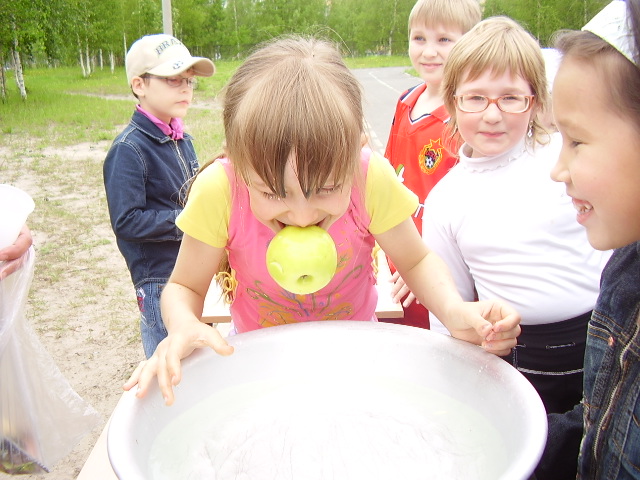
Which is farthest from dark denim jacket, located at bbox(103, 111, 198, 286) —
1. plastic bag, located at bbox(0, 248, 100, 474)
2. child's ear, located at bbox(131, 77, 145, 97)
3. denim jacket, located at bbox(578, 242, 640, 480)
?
denim jacket, located at bbox(578, 242, 640, 480)

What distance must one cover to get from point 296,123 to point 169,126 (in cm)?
150

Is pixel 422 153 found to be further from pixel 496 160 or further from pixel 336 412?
pixel 336 412

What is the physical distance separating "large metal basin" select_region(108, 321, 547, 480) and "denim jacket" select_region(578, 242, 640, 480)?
0.14m

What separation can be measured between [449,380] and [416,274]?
33 cm

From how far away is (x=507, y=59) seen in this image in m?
1.62

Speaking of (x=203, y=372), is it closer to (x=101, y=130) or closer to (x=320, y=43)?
(x=320, y=43)

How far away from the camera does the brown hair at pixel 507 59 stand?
162 centimetres

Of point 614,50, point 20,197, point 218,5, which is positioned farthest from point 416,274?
point 218,5

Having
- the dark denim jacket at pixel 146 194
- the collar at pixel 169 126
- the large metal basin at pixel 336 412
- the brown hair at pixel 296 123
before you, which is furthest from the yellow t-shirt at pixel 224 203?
the collar at pixel 169 126

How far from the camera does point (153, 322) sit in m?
2.21

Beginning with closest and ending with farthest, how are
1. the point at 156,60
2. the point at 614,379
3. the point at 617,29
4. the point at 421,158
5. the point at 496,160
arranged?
the point at 617,29 < the point at 614,379 < the point at 496,160 < the point at 421,158 < the point at 156,60

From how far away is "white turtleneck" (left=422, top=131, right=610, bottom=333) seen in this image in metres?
1.42

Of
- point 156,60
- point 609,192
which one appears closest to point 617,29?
point 609,192

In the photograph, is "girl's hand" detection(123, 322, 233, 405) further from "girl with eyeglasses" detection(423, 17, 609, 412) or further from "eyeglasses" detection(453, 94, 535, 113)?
"eyeglasses" detection(453, 94, 535, 113)
